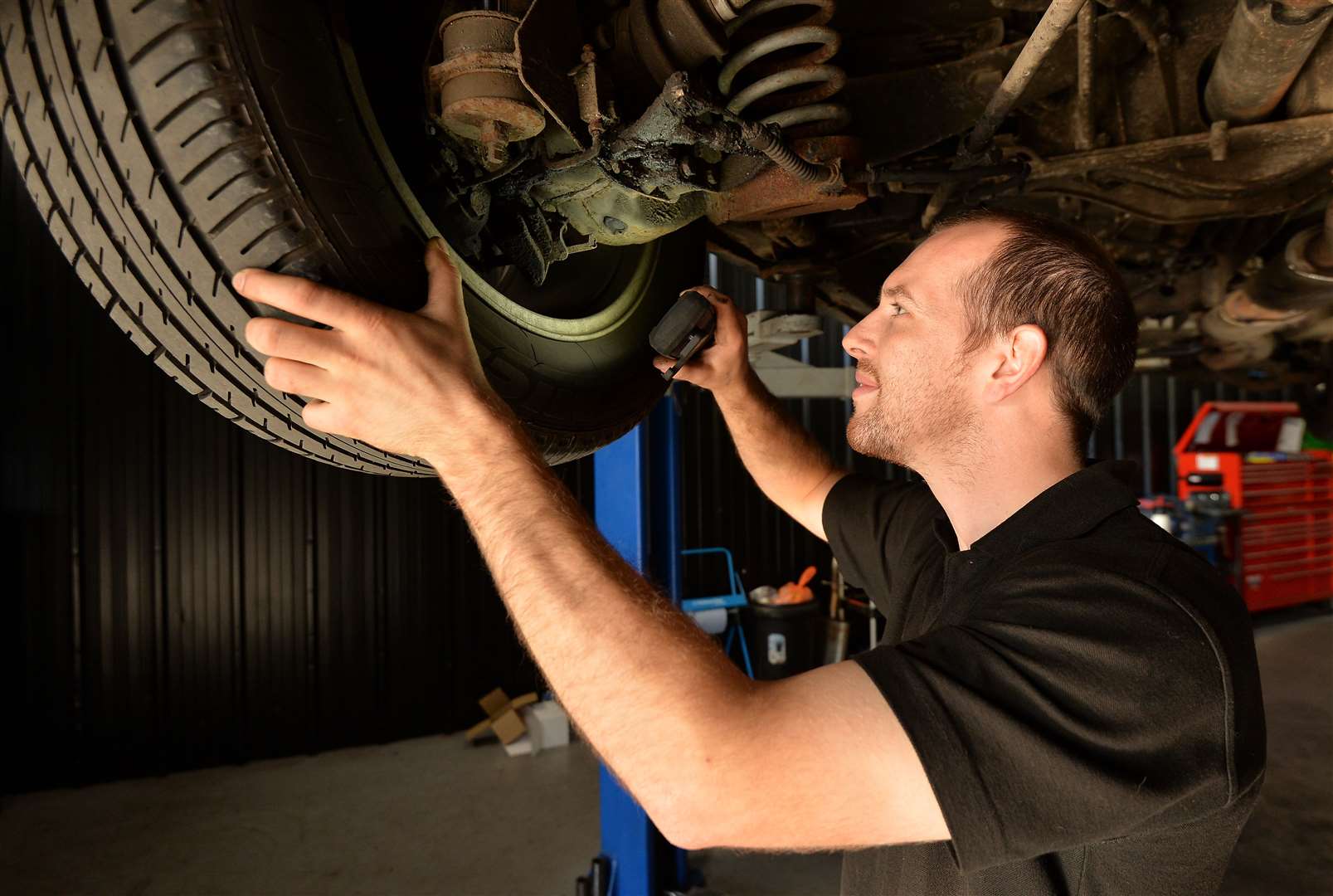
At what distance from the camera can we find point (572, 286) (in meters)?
1.19

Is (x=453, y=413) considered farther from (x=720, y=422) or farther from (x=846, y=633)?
(x=720, y=422)

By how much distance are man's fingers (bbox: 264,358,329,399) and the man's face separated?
0.66 meters

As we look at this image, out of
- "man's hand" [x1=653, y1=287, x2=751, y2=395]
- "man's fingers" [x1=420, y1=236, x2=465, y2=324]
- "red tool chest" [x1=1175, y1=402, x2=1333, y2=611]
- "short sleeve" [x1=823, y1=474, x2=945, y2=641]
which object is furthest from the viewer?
"red tool chest" [x1=1175, y1=402, x2=1333, y2=611]

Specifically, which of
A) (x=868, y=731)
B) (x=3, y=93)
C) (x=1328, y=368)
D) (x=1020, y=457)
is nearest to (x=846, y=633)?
(x=1328, y=368)

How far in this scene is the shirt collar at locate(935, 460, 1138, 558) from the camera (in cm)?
79

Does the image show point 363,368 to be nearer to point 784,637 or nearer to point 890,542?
point 890,542

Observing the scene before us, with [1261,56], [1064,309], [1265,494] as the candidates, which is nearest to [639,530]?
[1064,309]

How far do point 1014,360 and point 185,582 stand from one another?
12.7ft

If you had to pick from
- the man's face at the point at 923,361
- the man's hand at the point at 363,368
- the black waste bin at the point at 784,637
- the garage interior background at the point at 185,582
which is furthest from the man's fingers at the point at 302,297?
the black waste bin at the point at 784,637

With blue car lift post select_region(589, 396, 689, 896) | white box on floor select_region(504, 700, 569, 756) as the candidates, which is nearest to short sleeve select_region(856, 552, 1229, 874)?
blue car lift post select_region(589, 396, 689, 896)

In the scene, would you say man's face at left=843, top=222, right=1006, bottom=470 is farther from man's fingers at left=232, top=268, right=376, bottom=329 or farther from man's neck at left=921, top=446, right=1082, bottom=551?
man's fingers at left=232, top=268, right=376, bottom=329

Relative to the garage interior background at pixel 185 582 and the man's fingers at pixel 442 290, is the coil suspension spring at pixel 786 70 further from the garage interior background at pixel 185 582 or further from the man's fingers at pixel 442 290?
the garage interior background at pixel 185 582

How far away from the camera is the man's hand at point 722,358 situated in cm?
124

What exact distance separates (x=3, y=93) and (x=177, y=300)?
24cm
